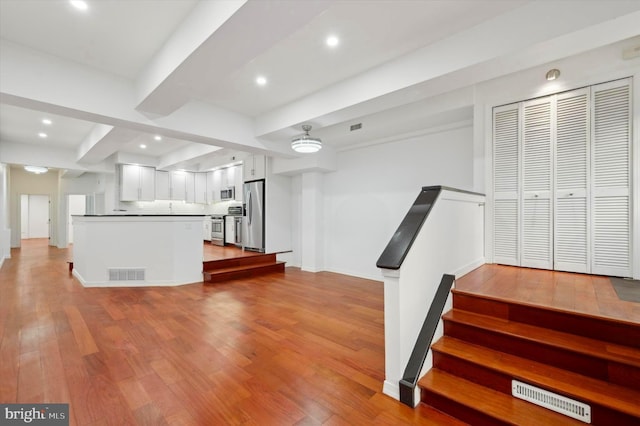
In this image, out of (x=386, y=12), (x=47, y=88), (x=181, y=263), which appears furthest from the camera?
(x=181, y=263)

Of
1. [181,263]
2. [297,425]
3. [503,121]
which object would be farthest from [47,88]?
[503,121]

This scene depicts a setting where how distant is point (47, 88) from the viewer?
9.92 feet

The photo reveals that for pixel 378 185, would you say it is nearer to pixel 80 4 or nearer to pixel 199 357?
pixel 199 357

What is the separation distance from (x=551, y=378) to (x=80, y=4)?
452 cm

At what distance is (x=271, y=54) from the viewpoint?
10.0 ft

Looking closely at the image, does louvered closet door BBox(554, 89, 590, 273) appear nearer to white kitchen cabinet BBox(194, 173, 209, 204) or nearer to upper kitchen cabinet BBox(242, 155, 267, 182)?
upper kitchen cabinet BBox(242, 155, 267, 182)

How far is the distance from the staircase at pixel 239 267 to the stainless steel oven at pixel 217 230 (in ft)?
7.68

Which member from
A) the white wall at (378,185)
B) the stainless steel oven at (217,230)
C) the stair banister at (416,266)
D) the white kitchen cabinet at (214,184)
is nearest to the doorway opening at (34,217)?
the white kitchen cabinet at (214,184)

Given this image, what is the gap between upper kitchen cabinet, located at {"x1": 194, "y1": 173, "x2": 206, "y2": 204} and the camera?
29.6 ft

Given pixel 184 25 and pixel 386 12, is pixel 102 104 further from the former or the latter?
pixel 386 12

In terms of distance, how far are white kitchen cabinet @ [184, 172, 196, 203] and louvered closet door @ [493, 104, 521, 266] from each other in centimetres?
841

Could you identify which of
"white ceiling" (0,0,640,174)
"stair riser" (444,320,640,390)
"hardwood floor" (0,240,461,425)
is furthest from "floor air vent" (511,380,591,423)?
"white ceiling" (0,0,640,174)

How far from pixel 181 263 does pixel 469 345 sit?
4800 mm

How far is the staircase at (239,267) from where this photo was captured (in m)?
5.40
